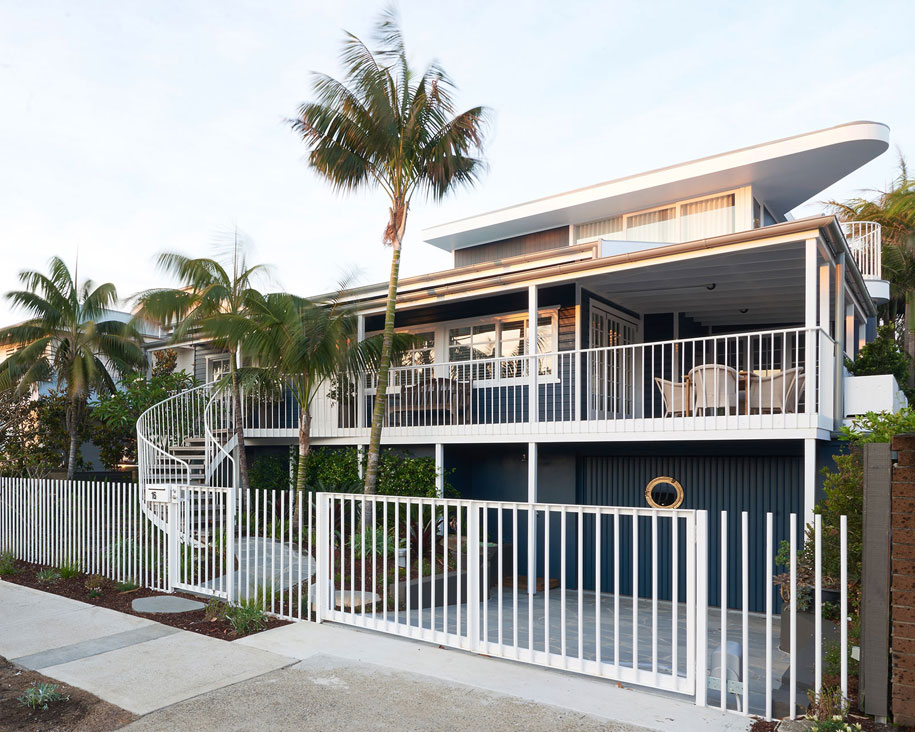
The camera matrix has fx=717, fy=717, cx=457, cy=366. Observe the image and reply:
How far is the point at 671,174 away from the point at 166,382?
1221cm

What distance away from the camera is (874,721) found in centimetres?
433

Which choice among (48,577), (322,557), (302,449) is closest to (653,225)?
(302,449)

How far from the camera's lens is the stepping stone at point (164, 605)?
25.7ft

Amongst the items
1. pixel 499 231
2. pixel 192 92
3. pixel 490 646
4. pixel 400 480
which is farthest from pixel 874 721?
pixel 499 231

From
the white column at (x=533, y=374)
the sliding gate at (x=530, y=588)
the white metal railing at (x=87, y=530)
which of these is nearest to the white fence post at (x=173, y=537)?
the white metal railing at (x=87, y=530)

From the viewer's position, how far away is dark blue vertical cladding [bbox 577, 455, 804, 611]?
10344 millimetres

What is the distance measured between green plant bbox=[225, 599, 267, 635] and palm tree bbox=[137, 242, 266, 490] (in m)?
6.12

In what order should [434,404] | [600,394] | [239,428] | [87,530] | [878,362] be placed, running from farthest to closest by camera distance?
[239,428] < [434,404] < [600,394] < [878,362] < [87,530]

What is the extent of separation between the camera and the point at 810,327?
8891mm

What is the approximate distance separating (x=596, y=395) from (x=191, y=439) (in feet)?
26.3

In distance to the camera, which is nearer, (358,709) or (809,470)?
(358,709)

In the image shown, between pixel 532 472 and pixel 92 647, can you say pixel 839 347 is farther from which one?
pixel 92 647

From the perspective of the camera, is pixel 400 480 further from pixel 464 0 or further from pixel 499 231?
pixel 499 231

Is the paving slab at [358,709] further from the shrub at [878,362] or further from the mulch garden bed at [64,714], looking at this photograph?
the shrub at [878,362]
